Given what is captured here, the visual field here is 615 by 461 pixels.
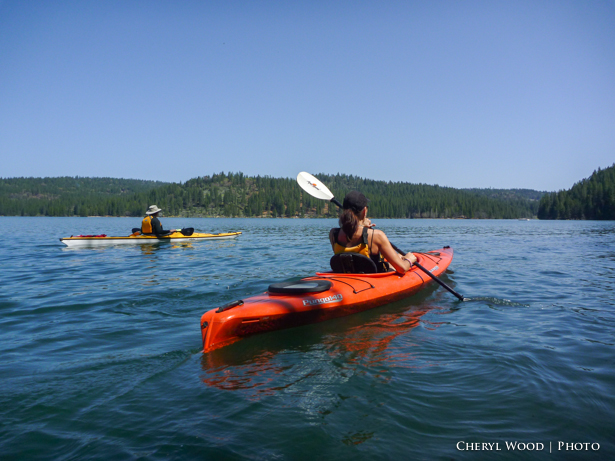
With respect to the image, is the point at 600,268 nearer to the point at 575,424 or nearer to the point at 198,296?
the point at 575,424

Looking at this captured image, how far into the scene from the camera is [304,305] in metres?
5.57

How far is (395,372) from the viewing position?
13.3ft

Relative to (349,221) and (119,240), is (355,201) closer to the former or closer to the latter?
(349,221)

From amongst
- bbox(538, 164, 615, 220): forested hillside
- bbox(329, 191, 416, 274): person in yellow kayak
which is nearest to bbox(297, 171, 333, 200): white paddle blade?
bbox(329, 191, 416, 274): person in yellow kayak

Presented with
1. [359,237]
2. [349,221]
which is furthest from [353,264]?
[349,221]

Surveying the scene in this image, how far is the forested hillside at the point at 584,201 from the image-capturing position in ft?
302

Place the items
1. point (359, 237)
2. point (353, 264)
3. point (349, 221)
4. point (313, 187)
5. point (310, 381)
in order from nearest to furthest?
1. point (310, 381)
2. point (349, 221)
3. point (359, 237)
4. point (353, 264)
5. point (313, 187)

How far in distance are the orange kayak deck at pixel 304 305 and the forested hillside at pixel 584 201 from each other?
10923 cm

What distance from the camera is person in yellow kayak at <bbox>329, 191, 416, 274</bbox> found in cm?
598

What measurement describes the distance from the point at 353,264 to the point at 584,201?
116123mm

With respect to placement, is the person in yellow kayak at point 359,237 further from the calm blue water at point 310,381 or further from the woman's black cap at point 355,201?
the calm blue water at point 310,381

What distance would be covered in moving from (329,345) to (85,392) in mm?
2821

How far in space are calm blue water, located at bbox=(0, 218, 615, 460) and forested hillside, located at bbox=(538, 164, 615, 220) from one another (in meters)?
109

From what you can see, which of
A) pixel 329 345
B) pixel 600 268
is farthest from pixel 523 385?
pixel 600 268
